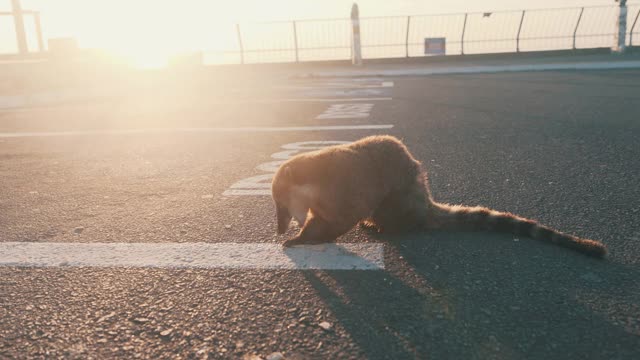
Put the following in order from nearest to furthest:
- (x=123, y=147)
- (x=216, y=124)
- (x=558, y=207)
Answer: (x=558, y=207), (x=123, y=147), (x=216, y=124)

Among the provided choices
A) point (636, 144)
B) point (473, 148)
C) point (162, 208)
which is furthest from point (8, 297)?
point (636, 144)

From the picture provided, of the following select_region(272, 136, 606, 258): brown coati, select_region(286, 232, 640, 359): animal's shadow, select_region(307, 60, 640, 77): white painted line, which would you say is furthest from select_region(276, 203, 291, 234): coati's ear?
select_region(307, 60, 640, 77): white painted line

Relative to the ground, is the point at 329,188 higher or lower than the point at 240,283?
higher

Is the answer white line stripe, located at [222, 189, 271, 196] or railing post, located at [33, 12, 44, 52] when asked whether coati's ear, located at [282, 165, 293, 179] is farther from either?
railing post, located at [33, 12, 44, 52]

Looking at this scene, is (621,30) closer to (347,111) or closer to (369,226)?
(347,111)

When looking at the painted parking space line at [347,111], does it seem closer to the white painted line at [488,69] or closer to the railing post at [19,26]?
the white painted line at [488,69]

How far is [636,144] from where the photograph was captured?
19.9 ft

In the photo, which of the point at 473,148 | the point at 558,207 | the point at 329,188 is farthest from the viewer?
the point at 473,148

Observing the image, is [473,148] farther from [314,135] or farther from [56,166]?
[56,166]

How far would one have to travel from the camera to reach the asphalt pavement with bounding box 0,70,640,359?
2.16 metres

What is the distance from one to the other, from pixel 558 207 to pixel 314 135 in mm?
4229

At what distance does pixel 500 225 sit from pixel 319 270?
128 cm

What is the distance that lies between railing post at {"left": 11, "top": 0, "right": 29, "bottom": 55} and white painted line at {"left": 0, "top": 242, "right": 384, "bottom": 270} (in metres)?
19.7

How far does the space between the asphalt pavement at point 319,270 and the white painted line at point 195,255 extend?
78 millimetres
